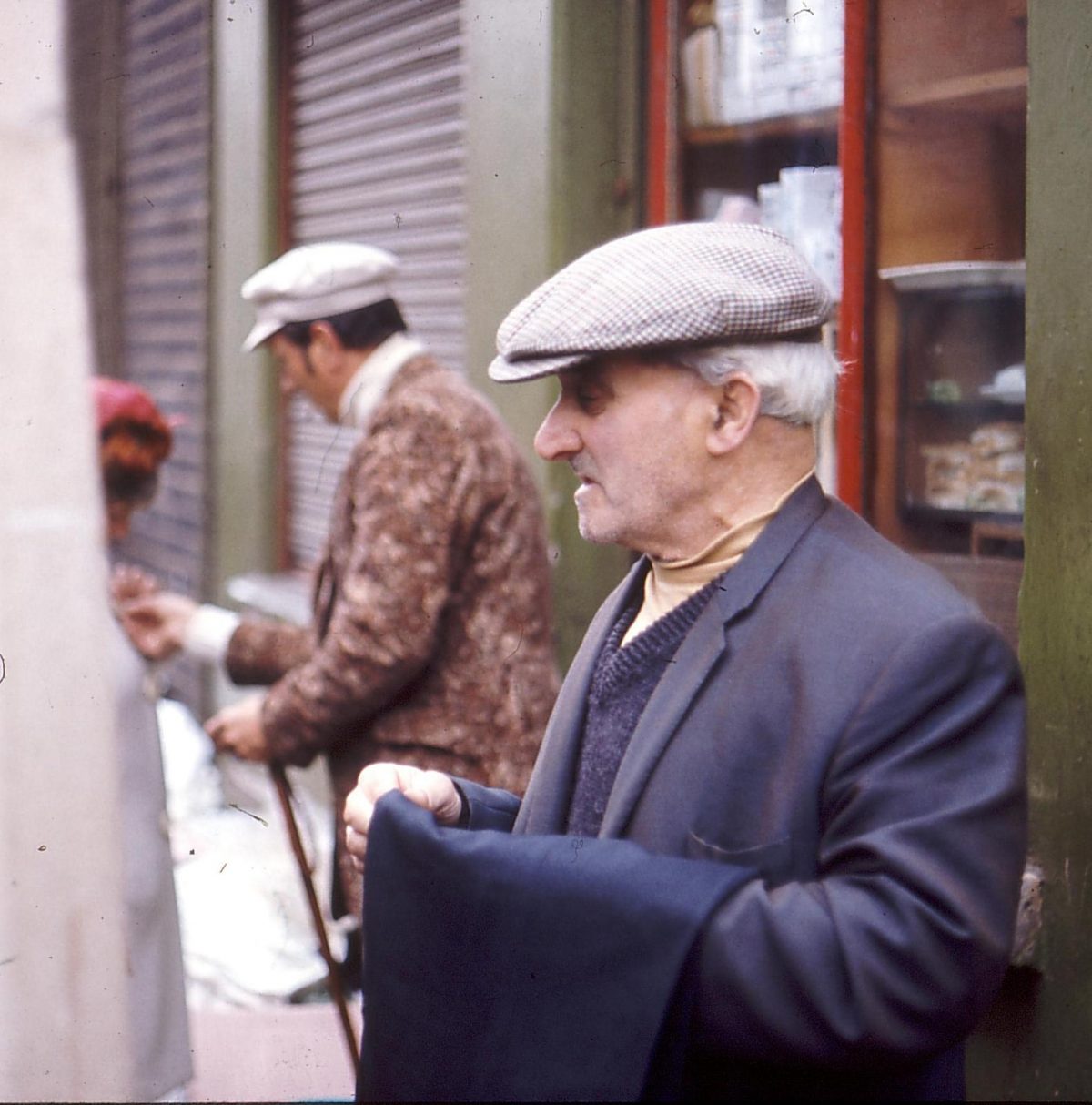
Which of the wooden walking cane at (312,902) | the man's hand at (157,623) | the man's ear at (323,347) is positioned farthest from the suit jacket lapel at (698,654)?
the man's hand at (157,623)

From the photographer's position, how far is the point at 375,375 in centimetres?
331

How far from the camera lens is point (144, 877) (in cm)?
319

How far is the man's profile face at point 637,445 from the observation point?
5.28 ft

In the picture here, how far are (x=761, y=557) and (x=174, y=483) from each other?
21.1 feet

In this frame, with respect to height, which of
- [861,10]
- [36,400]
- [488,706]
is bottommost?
[488,706]

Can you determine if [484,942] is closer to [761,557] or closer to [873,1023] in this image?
[873,1023]

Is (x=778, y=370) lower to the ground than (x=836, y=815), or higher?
higher

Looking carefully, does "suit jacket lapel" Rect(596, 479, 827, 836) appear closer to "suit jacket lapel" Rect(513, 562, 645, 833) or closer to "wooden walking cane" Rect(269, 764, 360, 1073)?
"suit jacket lapel" Rect(513, 562, 645, 833)

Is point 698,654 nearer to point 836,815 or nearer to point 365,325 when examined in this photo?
point 836,815

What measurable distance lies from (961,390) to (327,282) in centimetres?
149

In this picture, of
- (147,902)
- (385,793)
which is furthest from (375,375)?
(385,793)

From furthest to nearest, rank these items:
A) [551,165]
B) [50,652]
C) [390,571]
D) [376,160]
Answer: [376,160]
[551,165]
[390,571]
[50,652]

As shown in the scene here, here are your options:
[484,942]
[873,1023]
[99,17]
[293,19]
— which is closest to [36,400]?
[484,942]

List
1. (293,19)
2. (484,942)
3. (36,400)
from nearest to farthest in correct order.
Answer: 1. (484,942)
2. (36,400)
3. (293,19)
